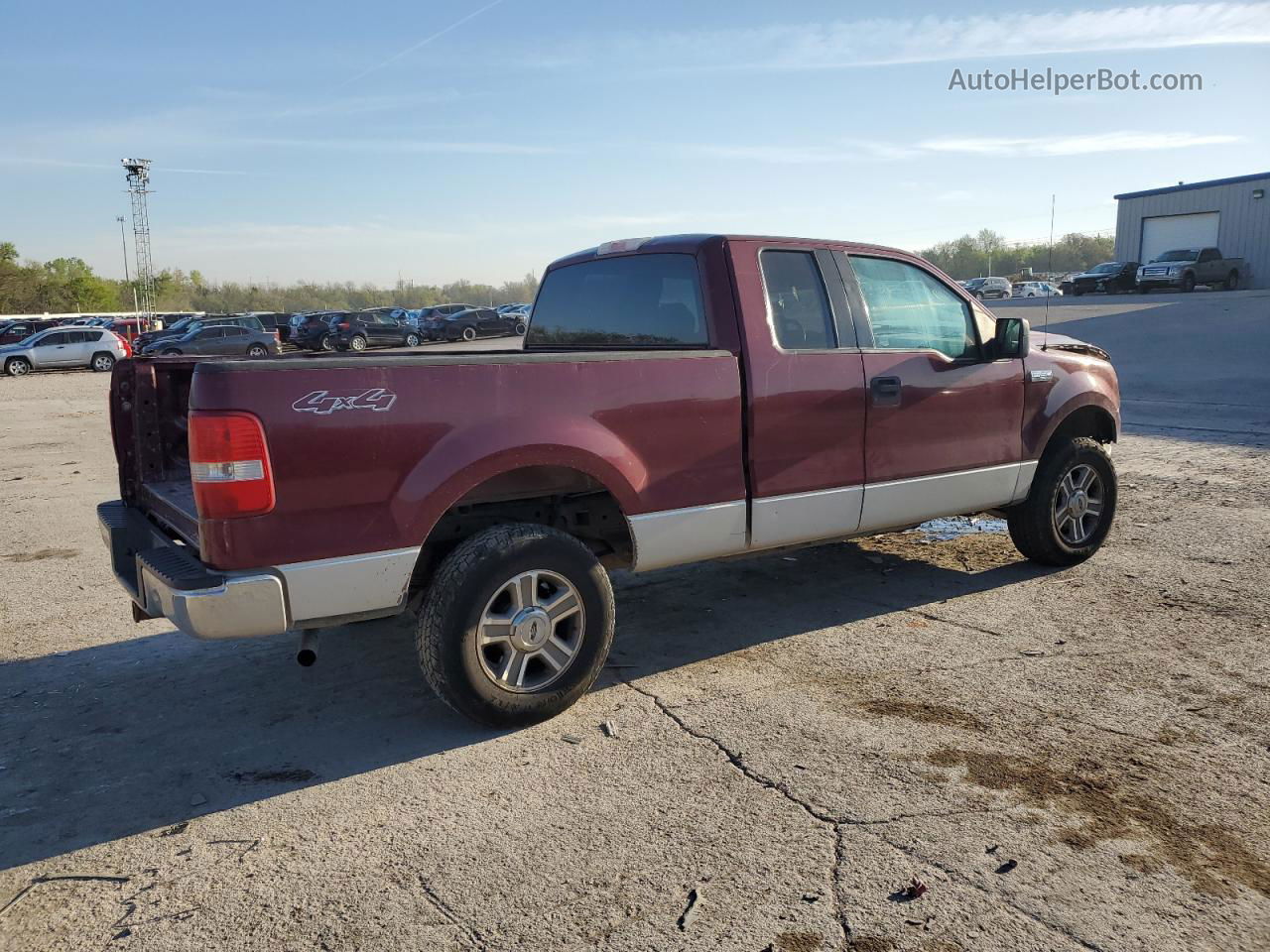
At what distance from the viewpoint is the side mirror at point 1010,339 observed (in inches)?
221

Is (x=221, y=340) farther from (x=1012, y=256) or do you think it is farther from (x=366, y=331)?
(x=1012, y=256)

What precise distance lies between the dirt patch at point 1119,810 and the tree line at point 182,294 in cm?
7269

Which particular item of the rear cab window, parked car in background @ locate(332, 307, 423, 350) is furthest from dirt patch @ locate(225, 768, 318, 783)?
parked car in background @ locate(332, 307, 423, 350)

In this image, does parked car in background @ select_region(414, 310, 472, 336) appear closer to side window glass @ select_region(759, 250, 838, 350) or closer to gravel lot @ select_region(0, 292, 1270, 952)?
gravel lot @ select_region(0, 292, 1270, 952)

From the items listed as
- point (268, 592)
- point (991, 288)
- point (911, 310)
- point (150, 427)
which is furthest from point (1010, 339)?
point (991, 288)

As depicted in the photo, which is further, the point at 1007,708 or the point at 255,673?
the point at 255,673

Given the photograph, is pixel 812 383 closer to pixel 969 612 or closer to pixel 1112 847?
pixel 969 612

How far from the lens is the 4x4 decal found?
3.53 metres

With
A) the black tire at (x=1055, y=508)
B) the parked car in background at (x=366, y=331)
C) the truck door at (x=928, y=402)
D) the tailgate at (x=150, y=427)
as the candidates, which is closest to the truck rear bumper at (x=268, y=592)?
the tailgate at (x=150, y=427)

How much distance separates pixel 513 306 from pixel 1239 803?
57606mm

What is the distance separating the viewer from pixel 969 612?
18.0 feet

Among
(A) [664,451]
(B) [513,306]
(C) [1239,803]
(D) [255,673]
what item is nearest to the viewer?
(C) [1239,803]

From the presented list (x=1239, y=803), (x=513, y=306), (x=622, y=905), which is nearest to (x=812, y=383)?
(x=1239, y=803)

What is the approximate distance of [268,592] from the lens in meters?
3.55
